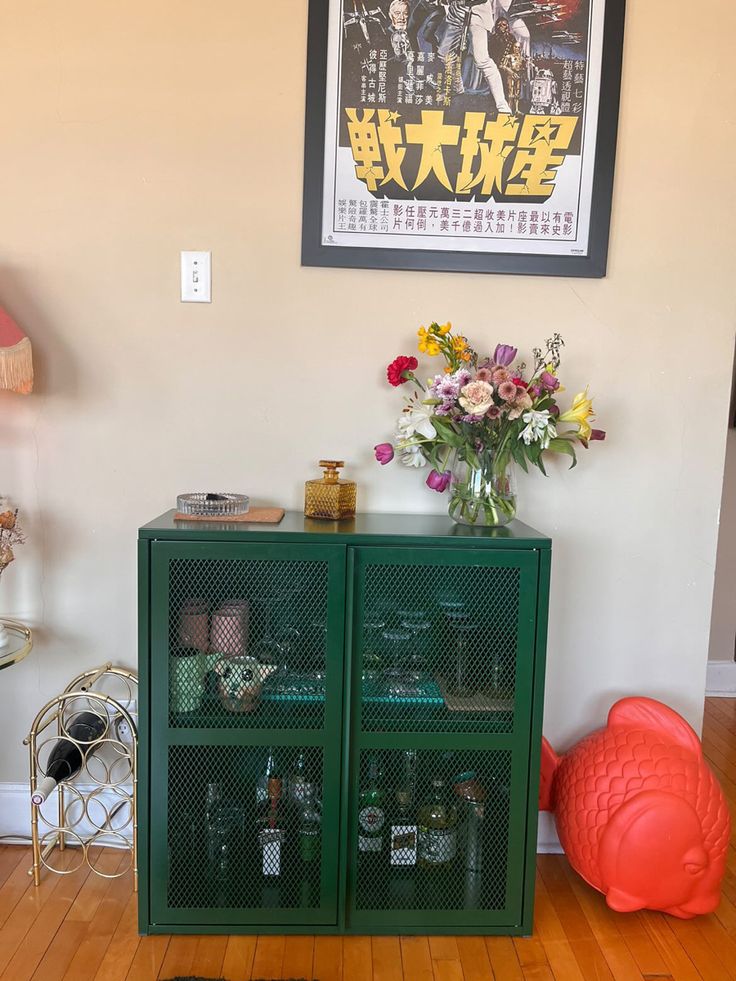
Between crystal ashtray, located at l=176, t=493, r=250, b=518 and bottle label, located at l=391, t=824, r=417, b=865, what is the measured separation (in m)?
0.82

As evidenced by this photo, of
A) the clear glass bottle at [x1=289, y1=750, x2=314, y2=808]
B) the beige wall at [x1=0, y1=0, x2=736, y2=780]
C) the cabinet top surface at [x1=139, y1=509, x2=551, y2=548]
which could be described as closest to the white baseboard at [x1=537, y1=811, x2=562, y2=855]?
the beige wall at [x1=0, y1=0, x2=736, y2=780]

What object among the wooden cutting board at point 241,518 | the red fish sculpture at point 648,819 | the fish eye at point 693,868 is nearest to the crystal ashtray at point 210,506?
the wooden cutting board at point 241,518

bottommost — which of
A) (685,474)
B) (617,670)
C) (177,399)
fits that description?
(617,670)

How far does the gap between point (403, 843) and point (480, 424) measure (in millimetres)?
983

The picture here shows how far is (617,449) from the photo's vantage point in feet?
Answer: 6.61

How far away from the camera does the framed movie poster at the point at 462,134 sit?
187cm

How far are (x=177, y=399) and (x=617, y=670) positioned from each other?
1.40 m

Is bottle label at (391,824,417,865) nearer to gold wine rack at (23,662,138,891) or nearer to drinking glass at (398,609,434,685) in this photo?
drinking glass at (398,609,434,685)

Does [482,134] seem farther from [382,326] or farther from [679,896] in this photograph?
[679,896]

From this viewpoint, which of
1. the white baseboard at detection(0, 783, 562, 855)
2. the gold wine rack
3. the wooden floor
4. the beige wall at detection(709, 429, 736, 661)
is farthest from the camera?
the beige wall at detection(709, 429, 736, 661)

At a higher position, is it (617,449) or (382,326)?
(382,326)

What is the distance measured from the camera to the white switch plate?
A: 6.33ft

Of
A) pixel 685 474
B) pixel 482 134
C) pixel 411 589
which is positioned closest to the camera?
pixel 411 589

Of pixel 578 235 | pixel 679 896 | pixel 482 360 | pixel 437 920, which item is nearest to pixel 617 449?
pixel 482 360
